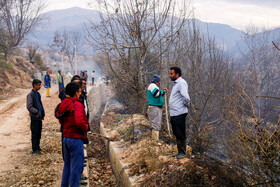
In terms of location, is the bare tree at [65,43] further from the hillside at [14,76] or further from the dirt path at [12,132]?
the dirt path at [12,132]

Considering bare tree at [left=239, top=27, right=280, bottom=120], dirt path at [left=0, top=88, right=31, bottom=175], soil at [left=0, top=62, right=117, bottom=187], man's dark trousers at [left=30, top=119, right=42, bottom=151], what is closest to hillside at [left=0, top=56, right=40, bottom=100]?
dirt path at [left=0, top=88, right=31, bottom=175]

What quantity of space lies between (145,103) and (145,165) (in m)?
5.24

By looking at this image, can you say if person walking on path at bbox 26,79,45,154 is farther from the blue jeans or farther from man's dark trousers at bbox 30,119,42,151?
the blue jeans

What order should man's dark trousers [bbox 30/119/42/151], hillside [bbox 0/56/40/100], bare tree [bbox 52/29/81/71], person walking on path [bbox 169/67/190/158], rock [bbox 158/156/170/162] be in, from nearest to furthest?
1. rock [bbox 158/156/170/162]
2. person walking on path [bbox 169/67/190/158]
3. man's dark trousers [bbox 30/119/42/151]
4. hillside [bbox 0/56/40/100]
5. bare tree [bbox 52/29/81/71]

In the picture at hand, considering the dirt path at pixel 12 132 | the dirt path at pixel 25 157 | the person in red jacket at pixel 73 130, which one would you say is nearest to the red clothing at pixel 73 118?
the person in red jacket at pixel 73 130

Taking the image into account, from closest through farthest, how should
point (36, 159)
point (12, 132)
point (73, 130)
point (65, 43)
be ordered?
point (73, 130) → point (36, 159) → point (12, 132) → point (65, 43)

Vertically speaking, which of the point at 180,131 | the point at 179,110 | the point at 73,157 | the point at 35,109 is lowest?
the point at 73,157

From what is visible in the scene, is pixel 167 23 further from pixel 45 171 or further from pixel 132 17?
pixel 45 171

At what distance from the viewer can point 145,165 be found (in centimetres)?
490

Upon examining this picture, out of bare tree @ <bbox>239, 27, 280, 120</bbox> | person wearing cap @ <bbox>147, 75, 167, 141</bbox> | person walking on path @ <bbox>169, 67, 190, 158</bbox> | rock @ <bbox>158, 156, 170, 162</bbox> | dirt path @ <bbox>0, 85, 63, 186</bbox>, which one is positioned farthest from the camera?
bare tree @ <bbox>239, 27, 280, 120</bbox>

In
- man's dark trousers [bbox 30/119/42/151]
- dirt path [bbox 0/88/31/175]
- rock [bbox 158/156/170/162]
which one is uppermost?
man's dark trousers [bbox 30/119/42/151]

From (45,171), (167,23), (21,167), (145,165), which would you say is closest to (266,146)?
(145,165)

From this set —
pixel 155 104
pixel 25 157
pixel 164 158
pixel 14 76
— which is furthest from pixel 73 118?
pixel 14 76

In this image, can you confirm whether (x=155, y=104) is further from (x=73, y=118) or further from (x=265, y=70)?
(x=265, y=70)
